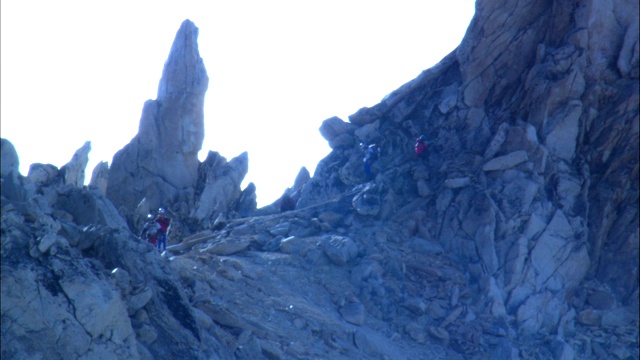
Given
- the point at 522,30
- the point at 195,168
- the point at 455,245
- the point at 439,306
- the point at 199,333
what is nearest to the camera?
the point at 199,333

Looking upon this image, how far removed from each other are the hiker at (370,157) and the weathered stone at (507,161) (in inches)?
192

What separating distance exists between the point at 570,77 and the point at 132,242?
17307 millimetres

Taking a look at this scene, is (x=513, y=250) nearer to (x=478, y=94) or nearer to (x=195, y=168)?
(x=478, y=94)

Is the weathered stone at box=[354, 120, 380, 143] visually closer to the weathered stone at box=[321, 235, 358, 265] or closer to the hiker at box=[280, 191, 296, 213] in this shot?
the hiker at box=[280, 191, 296, 213]

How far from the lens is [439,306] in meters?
27.0

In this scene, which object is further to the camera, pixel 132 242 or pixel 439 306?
pixel 439 306

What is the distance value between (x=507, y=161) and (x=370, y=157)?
19.1ft

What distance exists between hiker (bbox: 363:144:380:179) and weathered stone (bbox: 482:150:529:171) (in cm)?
487

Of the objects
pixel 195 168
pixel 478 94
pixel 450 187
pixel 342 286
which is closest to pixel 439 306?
pixel 342 286

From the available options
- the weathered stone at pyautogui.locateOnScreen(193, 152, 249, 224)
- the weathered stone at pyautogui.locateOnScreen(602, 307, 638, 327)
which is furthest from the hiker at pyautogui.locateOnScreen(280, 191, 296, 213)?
the weathered stone at pyautogui.locateOnScreen(602, 307, 638, 327)

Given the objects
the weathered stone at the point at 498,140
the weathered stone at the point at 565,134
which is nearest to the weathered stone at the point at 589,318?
the weathered stone at the point at 565,134

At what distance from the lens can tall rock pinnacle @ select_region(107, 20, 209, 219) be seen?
3672 cm

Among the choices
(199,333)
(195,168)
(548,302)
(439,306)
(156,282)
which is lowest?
(548,302)

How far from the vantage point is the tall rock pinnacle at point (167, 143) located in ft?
120
